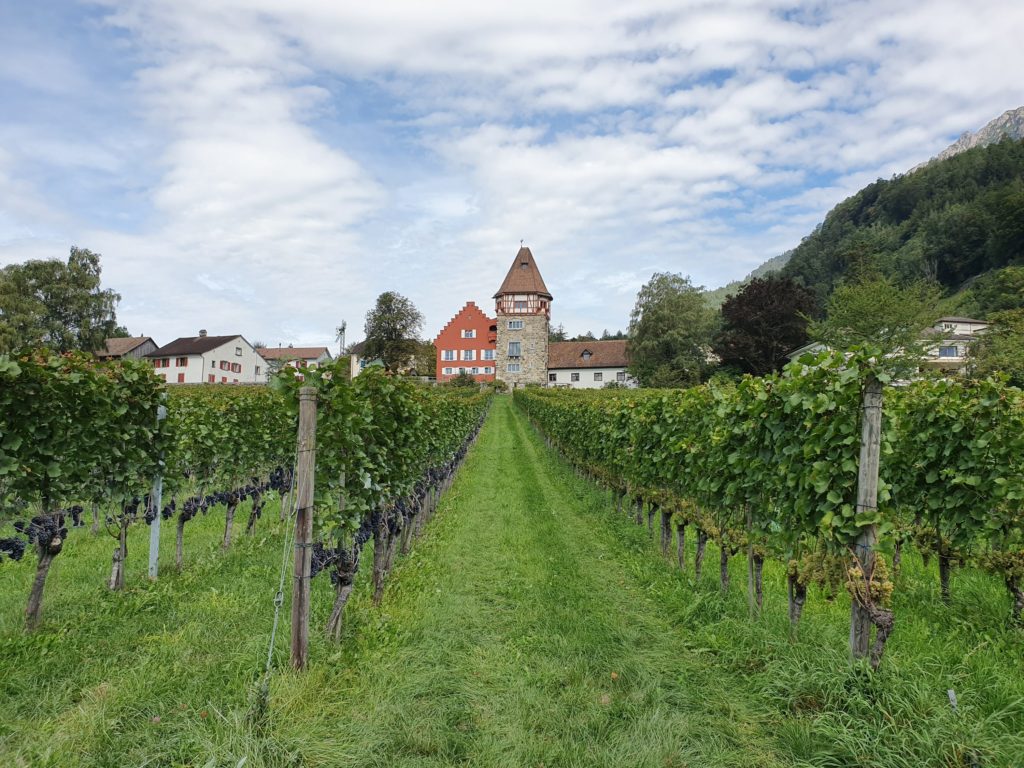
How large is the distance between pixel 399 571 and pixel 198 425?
380 cm

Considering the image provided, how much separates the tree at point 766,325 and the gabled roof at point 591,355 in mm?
16635

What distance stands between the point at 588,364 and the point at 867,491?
64646 millimetres

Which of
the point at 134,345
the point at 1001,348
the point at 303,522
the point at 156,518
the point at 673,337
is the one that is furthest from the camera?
the point at 134,345

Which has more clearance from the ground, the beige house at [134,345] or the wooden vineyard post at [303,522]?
the beige house at [134,345]

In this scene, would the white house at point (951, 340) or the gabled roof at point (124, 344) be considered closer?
the white house at point (951, 340)

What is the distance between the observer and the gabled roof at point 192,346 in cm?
6297

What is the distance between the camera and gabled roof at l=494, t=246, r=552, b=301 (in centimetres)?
6206

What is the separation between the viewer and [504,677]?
4172 mm

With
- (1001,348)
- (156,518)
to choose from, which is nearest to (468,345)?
(1001,348)

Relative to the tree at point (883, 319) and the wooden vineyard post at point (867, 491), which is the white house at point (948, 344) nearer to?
the tree at point (883, 319)

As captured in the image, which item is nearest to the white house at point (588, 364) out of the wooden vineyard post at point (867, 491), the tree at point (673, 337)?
the tree at point (673, 337)

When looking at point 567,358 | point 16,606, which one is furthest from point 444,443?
point 567,358

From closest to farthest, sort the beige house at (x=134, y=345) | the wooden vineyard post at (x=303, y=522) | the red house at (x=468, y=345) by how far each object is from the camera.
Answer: the wooden vineyard post at (x=303, y=522) → the beige house at (x=134, y=345) → the red house at (x=468, y=345)

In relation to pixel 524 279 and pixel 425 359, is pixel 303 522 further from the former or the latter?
pixel 425 359
